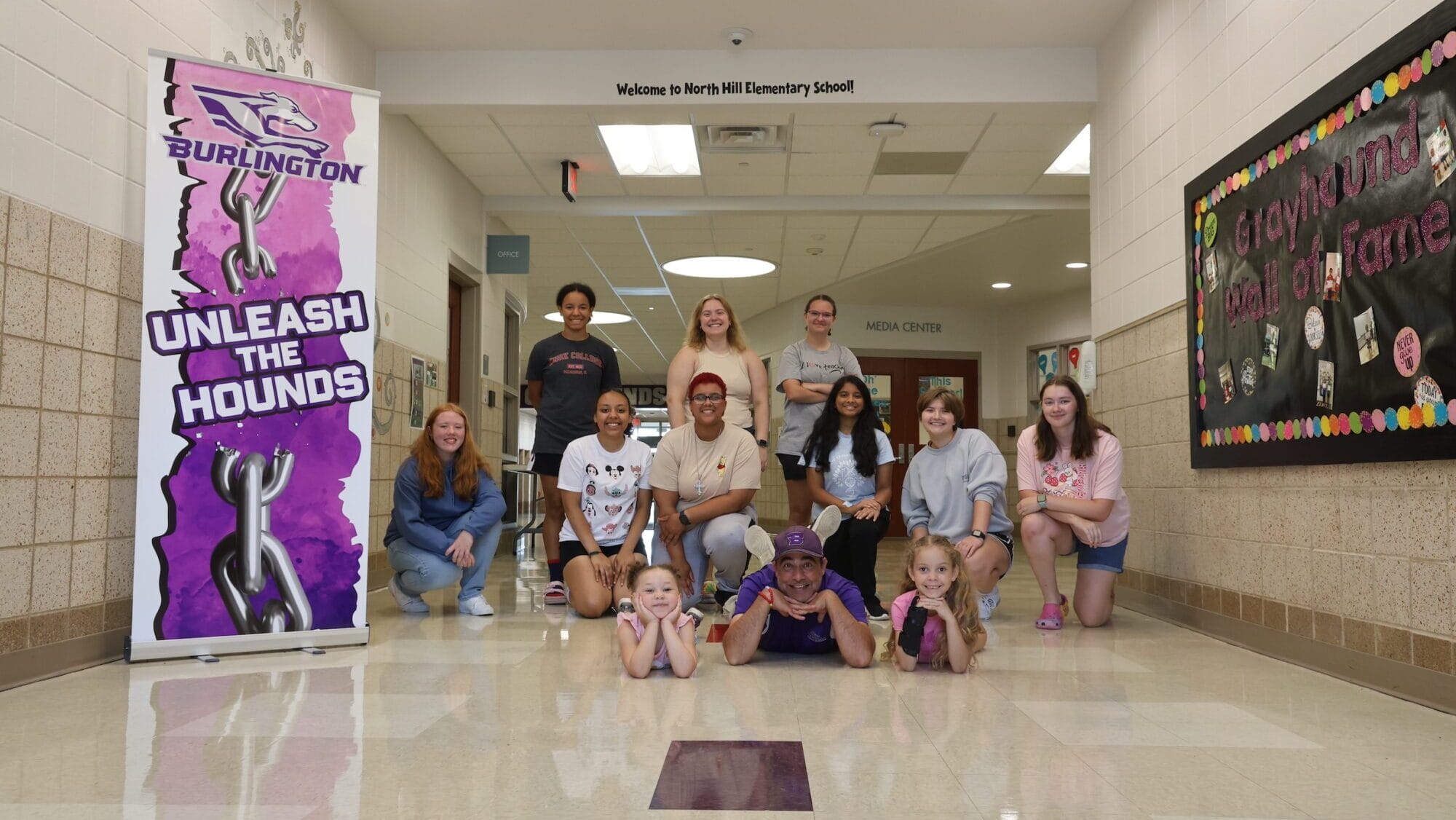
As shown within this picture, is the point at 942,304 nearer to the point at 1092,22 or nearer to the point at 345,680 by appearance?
the point at 1092,22

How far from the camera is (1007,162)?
7.33 meters

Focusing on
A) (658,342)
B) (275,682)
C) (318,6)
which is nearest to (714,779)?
(275,682)

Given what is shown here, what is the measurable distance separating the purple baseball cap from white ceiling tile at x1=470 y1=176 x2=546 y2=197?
17.1 feet

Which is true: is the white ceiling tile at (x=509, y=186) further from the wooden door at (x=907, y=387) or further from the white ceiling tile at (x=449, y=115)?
the wooden door at (x=907, y=387)

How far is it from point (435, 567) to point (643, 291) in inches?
330

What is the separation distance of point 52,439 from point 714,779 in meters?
2.54

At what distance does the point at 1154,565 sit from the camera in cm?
503

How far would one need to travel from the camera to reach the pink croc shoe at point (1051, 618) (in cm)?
443

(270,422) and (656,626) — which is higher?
(270,422)

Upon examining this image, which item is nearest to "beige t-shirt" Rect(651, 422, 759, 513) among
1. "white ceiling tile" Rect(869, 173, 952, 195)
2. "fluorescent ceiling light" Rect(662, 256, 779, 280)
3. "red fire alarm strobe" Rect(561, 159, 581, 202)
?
"red fire alarm strobe" Rect(561, 159, 581, 202)

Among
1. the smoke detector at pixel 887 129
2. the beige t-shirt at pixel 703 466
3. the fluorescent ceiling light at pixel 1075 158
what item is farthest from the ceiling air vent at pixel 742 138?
the beige t-shirt at pixel 703 466

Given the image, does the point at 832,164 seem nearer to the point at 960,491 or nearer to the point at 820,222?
the point at 820,222

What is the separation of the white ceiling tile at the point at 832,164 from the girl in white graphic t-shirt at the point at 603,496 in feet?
10.1

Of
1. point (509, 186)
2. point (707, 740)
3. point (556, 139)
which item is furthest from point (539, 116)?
point (707, 740)
